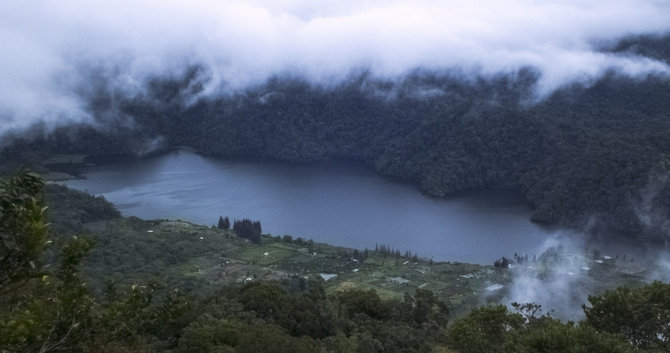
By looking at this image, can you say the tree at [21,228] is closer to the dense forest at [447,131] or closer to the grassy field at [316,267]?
the grassy field at [316,267]

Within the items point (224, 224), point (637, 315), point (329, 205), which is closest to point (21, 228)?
point (637, 315)

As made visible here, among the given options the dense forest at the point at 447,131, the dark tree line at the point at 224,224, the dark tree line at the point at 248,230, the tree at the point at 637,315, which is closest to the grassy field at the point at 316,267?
the dark tree line at the point at 248,230

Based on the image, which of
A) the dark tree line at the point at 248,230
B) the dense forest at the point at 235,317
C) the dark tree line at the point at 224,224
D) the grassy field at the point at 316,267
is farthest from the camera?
the dark tree line at the point at 224,224

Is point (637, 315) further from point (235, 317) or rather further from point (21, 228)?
point (21, 228)

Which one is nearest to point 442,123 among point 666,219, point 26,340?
point 666,219

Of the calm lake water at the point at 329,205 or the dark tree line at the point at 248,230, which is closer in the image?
the dark tree line at the point at 248,230
